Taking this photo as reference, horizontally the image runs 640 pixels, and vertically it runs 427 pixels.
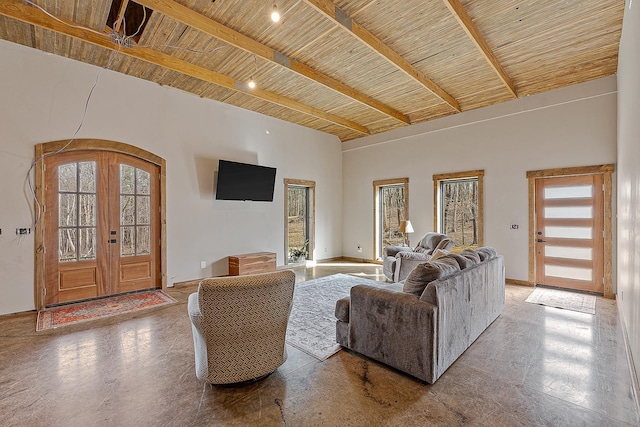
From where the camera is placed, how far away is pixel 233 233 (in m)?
6.11

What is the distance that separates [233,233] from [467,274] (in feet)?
15.1

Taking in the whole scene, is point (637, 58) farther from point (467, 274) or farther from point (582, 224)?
point (582, 224)

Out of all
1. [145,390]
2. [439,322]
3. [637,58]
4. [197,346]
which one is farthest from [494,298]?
[145,390]

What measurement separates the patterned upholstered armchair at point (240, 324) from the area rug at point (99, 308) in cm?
255

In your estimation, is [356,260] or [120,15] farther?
[356,260]

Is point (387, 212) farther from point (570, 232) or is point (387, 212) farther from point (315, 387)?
point (315, 387)

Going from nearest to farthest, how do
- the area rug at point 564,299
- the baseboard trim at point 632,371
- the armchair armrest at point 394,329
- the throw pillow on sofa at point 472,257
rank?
the baseboard trim at point 632,371, the armchair armrest at point 394,329, the throw pillow on sofa at point 472,257, the area rug at point 564,299

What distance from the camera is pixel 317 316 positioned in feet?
12.5

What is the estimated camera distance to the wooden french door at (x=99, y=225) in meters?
4.23

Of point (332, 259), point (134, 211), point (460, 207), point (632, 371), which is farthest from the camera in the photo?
point (332, 259)

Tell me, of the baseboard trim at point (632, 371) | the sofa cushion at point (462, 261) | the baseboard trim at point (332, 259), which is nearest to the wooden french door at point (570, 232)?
the baseboard trim at point (632, 371)

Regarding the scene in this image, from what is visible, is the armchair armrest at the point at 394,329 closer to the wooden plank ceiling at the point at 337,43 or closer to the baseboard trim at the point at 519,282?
the wooden plank ceiling at the point at 337,43

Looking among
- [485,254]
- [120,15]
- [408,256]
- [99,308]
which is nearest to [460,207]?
[408,256]

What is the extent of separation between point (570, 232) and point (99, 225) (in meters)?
7.77
